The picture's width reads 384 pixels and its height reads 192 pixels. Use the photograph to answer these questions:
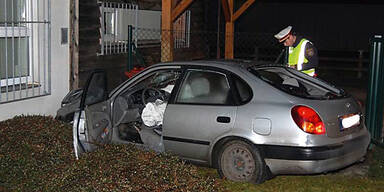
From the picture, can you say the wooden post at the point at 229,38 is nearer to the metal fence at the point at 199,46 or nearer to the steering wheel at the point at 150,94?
the metal fence at the point at 199,46

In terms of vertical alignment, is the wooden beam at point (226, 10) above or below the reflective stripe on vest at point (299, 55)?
above

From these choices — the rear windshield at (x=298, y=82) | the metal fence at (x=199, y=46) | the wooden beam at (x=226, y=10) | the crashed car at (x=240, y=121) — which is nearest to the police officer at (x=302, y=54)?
the metal fence at (x=199, y=46)

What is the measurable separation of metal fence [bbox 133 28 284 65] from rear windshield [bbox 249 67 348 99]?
168cm

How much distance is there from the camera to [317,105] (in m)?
6.18

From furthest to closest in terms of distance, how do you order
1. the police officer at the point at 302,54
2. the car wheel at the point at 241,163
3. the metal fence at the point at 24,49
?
the police officer at the point at 302,54, the metal fence at the point at 24,49, the car wheel at the point at 241,163

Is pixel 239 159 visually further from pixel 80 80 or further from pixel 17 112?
pixel 80 80

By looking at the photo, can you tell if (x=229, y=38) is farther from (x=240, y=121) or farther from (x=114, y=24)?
(x=240, y=121)

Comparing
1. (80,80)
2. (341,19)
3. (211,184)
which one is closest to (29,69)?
(80,80)

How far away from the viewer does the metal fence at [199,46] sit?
1270 cm

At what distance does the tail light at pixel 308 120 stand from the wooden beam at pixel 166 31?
6394 mm

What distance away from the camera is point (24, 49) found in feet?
27.9

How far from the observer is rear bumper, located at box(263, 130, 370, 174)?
19.9ft

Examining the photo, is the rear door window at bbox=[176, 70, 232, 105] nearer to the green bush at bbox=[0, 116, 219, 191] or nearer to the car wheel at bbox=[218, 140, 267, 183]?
the car wheel at bbox=[218, 140, 267, 183]

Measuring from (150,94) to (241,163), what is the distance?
71.8 inches
